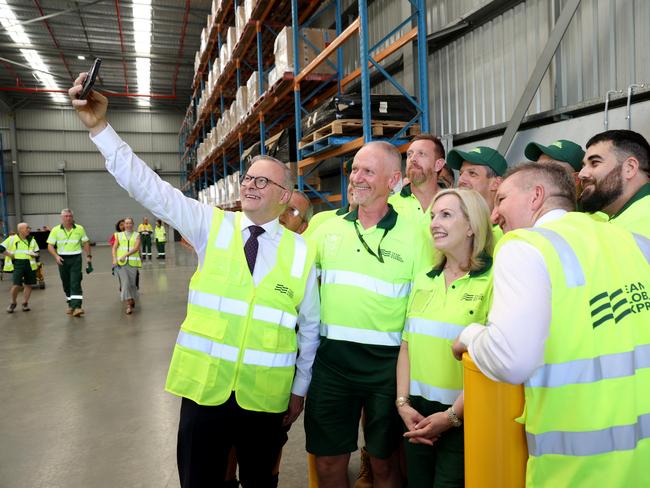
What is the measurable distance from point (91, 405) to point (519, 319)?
437 centimetres

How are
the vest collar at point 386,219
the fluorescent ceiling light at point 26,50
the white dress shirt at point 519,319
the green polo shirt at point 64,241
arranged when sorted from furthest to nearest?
the fluorescent ceiling light at point 26,50 < the green polo shirt at point 64,241 < the vest collar at point 386,219 < the white dress shirt at point 519,319

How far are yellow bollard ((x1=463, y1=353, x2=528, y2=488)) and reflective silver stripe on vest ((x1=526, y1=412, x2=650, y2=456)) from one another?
89 millimetres

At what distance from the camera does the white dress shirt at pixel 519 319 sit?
1.23 meters

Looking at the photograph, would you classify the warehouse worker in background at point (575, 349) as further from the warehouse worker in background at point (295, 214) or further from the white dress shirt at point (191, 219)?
the warehouse worker in background at point (295, 214)

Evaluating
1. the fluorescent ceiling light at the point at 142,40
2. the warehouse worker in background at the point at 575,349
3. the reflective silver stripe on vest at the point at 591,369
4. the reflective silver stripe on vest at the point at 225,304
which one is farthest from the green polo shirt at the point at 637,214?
the fluorescent ceiling light at the point at 142,40

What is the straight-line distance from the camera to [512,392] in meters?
1.38

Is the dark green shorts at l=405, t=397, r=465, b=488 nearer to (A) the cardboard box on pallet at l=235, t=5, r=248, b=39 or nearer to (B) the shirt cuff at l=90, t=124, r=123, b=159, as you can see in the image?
(B) the shirt cuff at l=90, t=124, r=123, b=159

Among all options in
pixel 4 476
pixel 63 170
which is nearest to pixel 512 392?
pixel 4 476

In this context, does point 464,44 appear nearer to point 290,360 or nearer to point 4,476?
point 290,360

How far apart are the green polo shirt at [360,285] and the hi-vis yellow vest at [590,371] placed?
94 cm

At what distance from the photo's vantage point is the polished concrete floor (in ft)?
10.8

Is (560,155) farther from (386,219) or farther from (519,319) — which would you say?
(519,319)

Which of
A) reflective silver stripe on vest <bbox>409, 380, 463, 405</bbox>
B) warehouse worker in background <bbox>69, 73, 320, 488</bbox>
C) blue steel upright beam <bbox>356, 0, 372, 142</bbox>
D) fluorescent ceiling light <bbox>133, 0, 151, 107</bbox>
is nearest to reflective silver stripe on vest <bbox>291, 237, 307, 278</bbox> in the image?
warehouse worker in background <bbox>69, 73, 320, 488</bbox>

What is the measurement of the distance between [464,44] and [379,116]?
1416 millimetres
